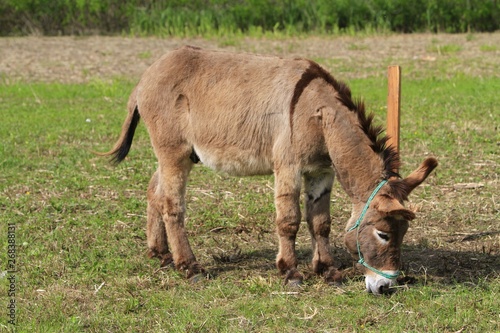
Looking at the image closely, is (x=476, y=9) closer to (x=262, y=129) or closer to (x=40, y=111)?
(x=40, y=111)

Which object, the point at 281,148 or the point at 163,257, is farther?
the point at 163,257

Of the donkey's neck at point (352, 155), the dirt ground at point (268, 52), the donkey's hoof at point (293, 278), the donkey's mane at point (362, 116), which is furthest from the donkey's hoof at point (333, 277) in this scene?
the dirt ground at point (268, 52)

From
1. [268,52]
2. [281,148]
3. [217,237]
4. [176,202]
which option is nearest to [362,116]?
[281,148]

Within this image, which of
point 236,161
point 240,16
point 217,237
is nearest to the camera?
point 236,161

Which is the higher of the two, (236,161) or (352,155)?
(352,155)

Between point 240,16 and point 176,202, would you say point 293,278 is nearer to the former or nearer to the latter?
point 176,202

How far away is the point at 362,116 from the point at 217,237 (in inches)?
84.0

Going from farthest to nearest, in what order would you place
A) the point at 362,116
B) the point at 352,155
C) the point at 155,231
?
the point at 155,231, the point at 362,116, the point at 352,155

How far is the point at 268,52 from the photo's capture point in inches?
725

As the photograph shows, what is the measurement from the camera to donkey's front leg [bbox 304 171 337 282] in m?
6.45

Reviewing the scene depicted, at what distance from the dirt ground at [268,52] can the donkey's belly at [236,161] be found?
9931mm

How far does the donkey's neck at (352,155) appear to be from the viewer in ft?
19.7

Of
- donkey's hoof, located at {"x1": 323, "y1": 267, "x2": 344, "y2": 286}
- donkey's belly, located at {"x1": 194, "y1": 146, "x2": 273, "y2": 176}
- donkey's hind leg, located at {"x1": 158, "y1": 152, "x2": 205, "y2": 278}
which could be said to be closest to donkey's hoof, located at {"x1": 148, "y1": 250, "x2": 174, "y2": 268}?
donkey's hind leg, located at {"x1": 158, "y1": 152, "x2": 205, "y2": 278}

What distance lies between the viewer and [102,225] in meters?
7.70
